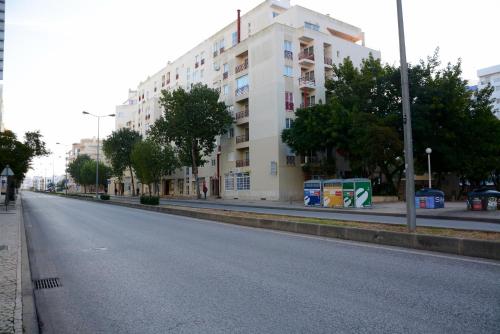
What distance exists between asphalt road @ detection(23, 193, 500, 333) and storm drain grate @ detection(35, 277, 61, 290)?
19 centimetres

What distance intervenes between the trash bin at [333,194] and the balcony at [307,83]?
16.8 meters

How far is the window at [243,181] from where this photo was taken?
4278 cm

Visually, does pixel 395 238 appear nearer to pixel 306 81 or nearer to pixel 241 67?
pixel 306 81

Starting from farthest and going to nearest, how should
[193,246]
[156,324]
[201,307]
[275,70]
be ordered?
[275,70]
[193,246]
[201,307]
[156,324]

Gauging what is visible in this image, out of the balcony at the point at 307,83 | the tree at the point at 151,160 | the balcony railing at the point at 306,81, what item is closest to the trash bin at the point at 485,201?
the balcony at the point at 307,83

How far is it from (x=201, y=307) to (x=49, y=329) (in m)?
1.61

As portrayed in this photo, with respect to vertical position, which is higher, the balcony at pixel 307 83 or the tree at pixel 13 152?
the balcony at pixel 307 83

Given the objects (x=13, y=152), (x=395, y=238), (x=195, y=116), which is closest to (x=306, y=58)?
(x=195, y=116)

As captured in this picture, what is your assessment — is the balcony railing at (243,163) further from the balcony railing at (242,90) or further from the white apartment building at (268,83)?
the balcony railing at (242,90)

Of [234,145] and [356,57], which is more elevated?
[356,57]

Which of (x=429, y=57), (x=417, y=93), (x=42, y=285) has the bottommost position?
(x=42, y=285)

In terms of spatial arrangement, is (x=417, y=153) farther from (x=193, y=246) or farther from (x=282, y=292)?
(x=282, y=292)

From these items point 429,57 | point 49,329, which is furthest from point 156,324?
point 429,57

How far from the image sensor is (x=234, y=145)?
1790 inches
